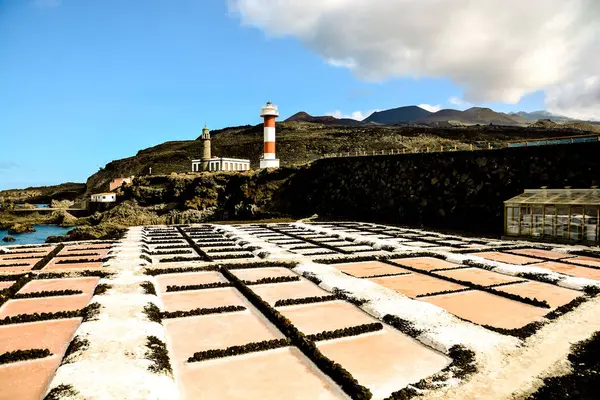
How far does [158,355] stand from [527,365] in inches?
298

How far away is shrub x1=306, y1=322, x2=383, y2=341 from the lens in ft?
32.0

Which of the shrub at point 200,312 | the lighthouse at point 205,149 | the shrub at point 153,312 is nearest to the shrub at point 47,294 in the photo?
the shrub at point 153,312

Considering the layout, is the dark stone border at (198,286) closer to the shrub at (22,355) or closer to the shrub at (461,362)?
the shrub at (22,355)

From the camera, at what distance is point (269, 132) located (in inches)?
2211

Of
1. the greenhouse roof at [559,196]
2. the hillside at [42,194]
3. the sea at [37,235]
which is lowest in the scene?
the sea at [37,235]

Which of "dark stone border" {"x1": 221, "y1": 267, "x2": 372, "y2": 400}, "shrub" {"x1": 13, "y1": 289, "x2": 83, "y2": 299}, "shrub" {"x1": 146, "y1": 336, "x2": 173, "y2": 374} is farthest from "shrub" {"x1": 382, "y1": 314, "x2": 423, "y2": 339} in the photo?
"shrub" {"x1": 13, "y1": 289, "x2": 83, "y2": 299}

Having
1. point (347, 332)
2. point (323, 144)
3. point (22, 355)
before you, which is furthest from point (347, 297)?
point (323, 144)

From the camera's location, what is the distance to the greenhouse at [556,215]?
78.5ft

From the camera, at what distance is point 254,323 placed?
1094cm

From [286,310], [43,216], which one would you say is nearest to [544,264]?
[286,310]

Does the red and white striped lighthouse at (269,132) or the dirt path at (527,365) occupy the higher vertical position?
the red and white striped lighthouse at (269,132)

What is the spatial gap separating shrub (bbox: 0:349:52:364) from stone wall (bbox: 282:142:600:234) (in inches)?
1144

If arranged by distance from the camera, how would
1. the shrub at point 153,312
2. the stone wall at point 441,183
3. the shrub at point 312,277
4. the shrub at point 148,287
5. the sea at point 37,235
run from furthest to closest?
the sea at point 37,235
the stone wall at point 441,183
the shrub at point 312,277
the shrub at point 148,287
the shrub at point 153,312

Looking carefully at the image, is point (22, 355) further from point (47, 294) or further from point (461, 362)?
point (461, 362)
